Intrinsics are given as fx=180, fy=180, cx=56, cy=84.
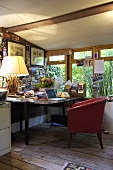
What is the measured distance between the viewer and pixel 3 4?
2.55 meters

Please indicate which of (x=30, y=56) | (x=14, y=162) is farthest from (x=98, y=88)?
(x=14, y=162)

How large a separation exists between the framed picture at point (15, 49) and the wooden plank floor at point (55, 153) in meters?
1.69

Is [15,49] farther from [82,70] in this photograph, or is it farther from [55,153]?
[55,153]

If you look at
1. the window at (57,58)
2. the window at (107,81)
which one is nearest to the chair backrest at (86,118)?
the window at (107,81)

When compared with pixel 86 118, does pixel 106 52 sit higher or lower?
higher

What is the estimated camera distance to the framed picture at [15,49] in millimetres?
3724

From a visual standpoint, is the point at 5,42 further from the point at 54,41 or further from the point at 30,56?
the point at 54,41

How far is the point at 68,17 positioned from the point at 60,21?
162 millimetres

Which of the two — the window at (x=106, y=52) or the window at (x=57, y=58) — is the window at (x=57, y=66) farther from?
the window at (x=106, y=52)

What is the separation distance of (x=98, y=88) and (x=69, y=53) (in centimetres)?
109

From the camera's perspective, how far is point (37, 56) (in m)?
4.43

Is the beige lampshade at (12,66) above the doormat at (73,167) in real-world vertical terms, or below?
above

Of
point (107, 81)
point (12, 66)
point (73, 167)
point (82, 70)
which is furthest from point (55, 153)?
point (82, 70)

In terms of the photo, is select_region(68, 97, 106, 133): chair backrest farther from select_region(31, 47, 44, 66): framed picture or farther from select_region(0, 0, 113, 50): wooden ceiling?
select_region(31, 47, 44, 66): framed picture
